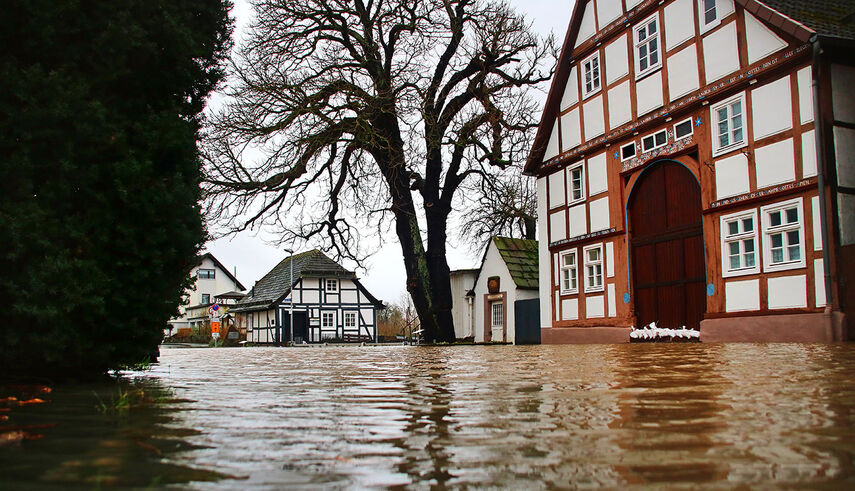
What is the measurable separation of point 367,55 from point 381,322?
5455 cm

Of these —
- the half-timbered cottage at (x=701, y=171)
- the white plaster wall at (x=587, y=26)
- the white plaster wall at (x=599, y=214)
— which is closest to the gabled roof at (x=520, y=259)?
the half-timbered cottage at (x=701, y=171)

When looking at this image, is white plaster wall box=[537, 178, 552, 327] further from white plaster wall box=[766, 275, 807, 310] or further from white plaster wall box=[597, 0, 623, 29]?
white plaster wall box=[766, 275, 807, 310]

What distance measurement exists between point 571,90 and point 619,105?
7.62ft

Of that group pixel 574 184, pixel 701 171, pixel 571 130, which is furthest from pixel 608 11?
pixel 701 171

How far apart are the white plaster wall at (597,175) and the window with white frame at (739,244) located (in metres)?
4.45

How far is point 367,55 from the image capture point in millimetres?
22141

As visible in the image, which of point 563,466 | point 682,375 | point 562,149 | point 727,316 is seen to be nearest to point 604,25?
point 562,149

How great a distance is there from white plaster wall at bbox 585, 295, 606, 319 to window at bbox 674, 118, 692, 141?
4.76m

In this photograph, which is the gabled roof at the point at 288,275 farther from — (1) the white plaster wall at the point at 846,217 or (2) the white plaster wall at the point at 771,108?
(1) the white plaster wall at the point at 846,217

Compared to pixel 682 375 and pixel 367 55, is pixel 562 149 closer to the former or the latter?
pixel 367 55

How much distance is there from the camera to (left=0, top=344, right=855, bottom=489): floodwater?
182cm

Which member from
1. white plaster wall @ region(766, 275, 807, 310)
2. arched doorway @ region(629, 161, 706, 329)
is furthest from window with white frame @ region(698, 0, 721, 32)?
white plaster wall @ region(766, 275, 807, 310)

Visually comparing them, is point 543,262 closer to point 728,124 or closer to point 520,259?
point 520,259

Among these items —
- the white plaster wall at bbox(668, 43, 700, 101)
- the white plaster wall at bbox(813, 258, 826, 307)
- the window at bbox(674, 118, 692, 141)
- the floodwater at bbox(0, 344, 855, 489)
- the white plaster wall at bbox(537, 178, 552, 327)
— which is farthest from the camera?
the white plaster wall at bbox(537, 178, 552, 327)
